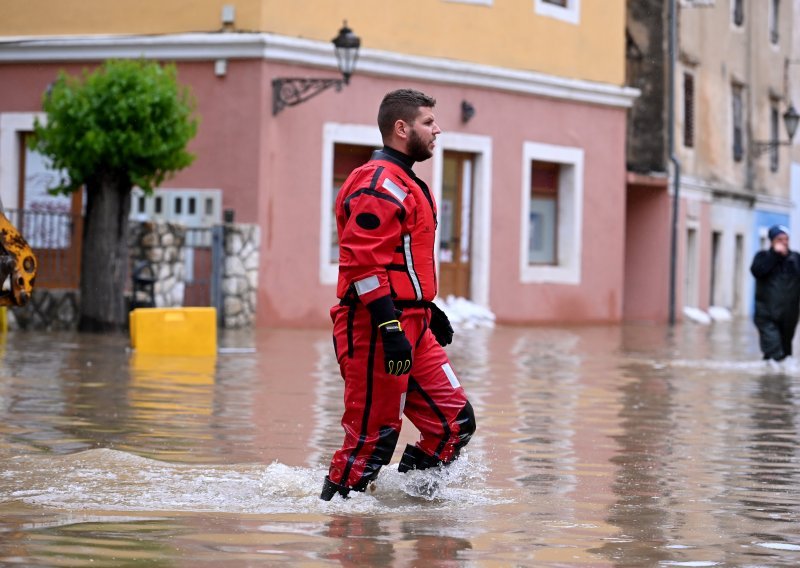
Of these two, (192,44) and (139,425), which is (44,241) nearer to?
→ (192,44)

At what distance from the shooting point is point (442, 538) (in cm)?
591

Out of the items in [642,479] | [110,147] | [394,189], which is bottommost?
[642,479]

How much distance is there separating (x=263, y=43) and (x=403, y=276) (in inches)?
658

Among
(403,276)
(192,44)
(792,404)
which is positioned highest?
(192,44)

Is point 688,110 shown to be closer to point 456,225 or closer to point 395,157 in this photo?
point 456,225

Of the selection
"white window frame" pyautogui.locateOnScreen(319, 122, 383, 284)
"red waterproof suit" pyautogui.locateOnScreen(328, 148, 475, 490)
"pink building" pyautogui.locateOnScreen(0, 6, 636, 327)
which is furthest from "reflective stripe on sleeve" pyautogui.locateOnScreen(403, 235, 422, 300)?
"white window frame" pyautogui.locateOnScreen(319, 122, 383, 284)

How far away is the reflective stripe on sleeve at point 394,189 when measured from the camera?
6.45 metres

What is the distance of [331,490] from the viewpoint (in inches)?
262

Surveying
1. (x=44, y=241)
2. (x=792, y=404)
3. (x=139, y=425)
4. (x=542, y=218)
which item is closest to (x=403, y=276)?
(x=139, y=425)

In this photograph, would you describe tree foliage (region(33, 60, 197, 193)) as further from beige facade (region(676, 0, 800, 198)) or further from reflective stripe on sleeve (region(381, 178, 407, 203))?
beige facade (region(676, 0, 800, 198))

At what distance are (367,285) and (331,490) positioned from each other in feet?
2.76

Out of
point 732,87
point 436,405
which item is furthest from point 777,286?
point 732,87

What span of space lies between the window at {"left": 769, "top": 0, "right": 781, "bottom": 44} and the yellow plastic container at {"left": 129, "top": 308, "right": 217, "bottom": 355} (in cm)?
2661

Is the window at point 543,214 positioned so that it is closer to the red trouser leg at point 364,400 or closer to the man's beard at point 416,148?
the man's beard at point 416,148
